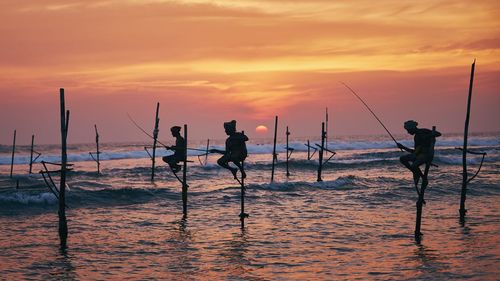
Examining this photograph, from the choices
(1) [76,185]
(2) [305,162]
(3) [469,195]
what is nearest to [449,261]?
(3) [469,195]

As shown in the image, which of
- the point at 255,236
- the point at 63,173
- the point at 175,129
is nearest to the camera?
the point at 63,173

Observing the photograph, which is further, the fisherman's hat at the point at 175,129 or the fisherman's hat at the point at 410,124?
the fisherman's hat at the point at 175,129

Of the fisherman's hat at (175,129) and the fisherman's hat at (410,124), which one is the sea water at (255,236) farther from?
the fisherman's hat at (175,129)

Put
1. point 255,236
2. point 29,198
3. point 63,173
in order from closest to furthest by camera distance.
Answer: point 63,173 < point 255,236 < point 29,198

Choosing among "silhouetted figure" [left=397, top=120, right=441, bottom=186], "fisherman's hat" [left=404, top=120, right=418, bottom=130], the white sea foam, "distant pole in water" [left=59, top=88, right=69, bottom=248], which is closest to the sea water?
the white sea foam

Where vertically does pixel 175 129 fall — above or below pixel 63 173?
above

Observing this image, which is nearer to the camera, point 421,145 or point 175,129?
point 421,145

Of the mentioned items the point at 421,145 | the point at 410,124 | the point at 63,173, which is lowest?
the point at 63,173

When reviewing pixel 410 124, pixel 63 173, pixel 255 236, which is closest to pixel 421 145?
pixel 410 124

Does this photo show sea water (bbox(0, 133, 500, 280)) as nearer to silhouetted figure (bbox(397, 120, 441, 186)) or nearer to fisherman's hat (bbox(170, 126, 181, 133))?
silhouetted figure (bbox(397, 120, 441, 186))

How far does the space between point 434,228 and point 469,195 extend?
9.35m

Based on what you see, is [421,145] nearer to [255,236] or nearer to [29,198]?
[255,236]

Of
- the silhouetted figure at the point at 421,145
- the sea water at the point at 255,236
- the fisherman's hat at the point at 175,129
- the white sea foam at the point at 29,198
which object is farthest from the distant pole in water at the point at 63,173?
the white sea foam at the point at 29,198

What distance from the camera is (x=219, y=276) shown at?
Answer: 10859 millimetres
